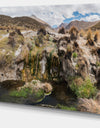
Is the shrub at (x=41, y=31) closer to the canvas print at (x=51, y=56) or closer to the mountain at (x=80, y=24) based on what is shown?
the canvas print at (x=51, y=56)

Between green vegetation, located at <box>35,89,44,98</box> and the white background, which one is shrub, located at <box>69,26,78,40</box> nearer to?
the white background

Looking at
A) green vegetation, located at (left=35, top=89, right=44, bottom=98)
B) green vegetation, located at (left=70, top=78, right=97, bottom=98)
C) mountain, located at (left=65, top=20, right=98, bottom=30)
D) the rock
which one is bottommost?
the rock

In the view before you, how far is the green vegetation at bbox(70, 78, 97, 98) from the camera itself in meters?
3.14

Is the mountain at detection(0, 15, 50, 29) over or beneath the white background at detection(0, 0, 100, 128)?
over

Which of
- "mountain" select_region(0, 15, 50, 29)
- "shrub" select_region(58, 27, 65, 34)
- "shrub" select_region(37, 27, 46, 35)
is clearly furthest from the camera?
"mountain" select_region(0, 15, 50, 29)

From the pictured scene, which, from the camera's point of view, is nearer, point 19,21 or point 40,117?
point 40,117

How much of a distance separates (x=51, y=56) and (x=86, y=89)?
52.4 inches

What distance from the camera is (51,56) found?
3436 mm

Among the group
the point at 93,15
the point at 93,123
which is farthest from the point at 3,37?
the point at 93,123

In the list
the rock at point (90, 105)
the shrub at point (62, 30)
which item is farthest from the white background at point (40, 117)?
the shrub at point (62, 30)

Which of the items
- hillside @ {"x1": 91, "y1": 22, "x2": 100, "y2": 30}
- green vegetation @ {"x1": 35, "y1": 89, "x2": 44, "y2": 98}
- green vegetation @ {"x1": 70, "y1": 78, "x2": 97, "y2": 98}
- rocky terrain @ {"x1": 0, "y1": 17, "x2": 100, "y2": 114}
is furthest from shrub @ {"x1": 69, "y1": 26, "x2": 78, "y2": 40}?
green vegetation @ {"x1": 35, "y1": 89, "x2": 44, "y2": 98}

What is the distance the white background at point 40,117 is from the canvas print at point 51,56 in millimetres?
169

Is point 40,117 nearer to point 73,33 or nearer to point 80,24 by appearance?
point 73,33

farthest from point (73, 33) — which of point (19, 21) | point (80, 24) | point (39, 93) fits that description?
point (39, 93)
